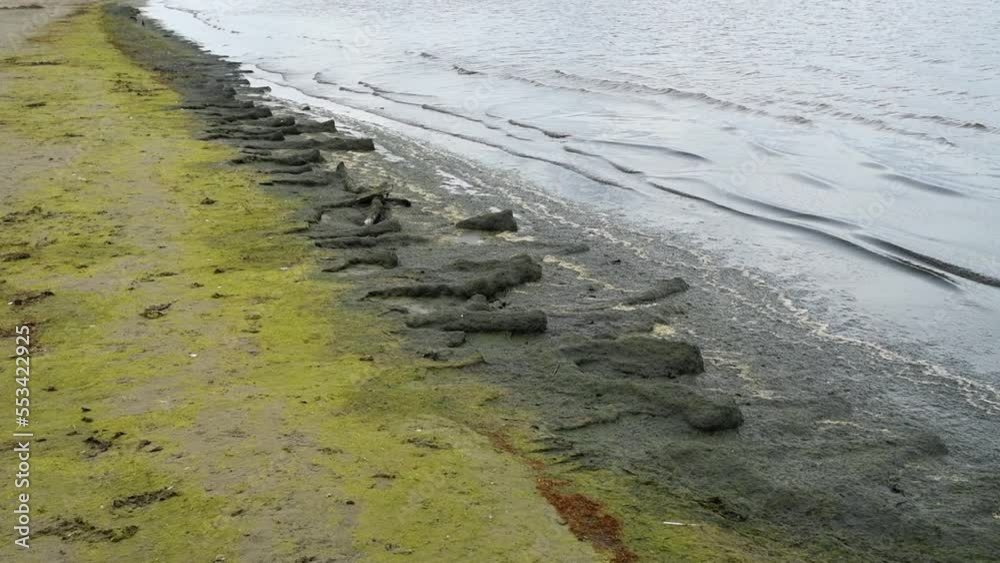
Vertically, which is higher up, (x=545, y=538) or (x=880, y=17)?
(x=880, y=17)

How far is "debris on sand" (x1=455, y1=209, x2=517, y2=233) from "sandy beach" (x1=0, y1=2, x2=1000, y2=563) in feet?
0.08

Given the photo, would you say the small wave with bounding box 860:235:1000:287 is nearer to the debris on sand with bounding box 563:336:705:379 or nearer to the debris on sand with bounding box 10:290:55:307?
the debris on sand with bounding box 563:336:705:379

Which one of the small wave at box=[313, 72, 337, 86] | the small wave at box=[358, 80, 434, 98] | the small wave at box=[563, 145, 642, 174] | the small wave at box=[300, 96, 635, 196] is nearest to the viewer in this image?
the small wave at box=[300, 96, 635, 196]

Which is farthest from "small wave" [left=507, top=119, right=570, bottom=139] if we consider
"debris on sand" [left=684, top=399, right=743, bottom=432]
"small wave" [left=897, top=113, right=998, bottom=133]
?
"debris on sand" [left=684, top=399, right=743, bottom=432]

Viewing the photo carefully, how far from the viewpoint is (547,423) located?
6.03 m

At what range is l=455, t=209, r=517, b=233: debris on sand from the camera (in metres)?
10.6

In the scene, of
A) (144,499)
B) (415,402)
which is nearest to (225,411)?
(144,499)

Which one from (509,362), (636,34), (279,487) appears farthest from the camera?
(636,34)

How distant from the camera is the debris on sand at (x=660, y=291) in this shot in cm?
855

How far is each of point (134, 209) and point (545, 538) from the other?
7.13 meters

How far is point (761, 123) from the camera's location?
59.9ft

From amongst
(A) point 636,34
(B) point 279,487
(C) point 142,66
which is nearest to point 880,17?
→ (A) point 636,34

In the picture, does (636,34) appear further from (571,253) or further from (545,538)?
(545,538)

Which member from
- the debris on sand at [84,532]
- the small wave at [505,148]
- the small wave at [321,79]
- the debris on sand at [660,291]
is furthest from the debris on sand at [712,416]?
the small wave at [321,79]
